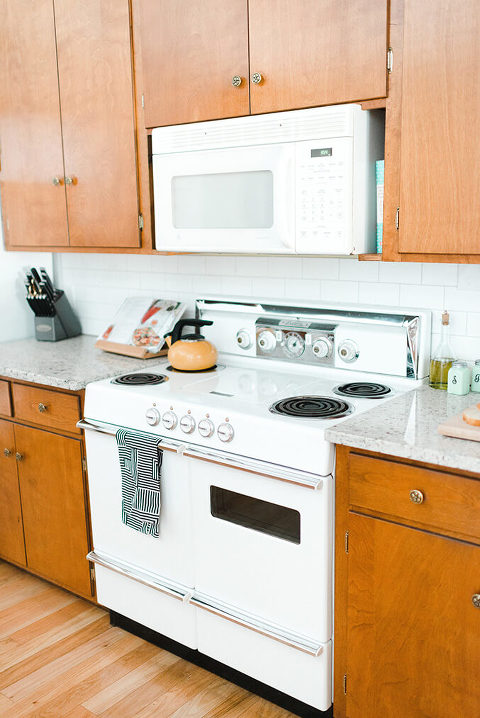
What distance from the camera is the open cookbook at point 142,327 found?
2.88m

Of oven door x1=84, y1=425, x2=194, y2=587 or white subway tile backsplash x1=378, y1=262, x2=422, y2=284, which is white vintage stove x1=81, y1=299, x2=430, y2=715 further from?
white subway tile backsplash x1=378, y1=262, x2=422, y2=284

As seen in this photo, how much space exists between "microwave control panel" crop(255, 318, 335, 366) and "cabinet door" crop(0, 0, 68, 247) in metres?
1.01

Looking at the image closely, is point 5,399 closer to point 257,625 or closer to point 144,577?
point 144,577

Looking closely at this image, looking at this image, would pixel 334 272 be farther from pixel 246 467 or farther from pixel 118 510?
pixel 118 510

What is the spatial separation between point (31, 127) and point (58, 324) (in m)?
0.90

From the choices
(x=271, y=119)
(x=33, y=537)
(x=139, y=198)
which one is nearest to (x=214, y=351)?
(x=139, y=198)

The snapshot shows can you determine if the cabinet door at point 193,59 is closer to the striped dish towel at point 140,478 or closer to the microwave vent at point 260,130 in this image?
the microwave vent at point 260,130

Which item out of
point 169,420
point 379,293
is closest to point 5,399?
point 169,420

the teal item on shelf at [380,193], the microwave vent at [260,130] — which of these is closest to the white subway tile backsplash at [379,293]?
the teal item on shelf at [380,193]

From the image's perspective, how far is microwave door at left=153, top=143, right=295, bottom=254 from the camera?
2.20m

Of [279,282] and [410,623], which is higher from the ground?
[279,282]

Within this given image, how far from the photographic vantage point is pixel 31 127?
9.76 feet

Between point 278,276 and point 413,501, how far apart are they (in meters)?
1.22

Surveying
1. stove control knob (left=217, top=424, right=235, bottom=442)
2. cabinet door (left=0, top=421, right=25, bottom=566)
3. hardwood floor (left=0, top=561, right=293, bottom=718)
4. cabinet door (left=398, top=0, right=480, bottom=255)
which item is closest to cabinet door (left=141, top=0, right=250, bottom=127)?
cabinet door (left=398, top=0, right=480, bottom=255)
